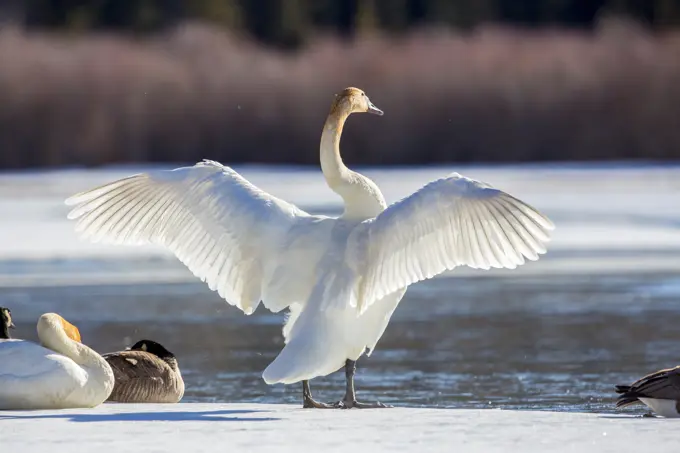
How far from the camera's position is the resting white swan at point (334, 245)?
5.73m

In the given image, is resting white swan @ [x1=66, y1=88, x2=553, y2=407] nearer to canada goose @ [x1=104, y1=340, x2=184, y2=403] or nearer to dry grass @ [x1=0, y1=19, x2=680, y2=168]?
canada goose @ [x1=104, y1=340, x2=184, y2=403]

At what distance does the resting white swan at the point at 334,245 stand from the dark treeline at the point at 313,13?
25.8 metres

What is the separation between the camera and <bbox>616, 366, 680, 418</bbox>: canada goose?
5836 millimetres

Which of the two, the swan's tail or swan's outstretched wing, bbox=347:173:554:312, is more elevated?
swan's outstretched wing, bbox=347:173:554:312

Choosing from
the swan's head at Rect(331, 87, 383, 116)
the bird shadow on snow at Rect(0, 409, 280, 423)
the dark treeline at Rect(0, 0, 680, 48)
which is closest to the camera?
the bird shadow on snow at Rect(0, 409, 280, 423)

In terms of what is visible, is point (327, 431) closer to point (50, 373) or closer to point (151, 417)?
point (151, 417)

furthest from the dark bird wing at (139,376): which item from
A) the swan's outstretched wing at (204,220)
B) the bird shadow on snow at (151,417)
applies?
the bird shadow on snow at (151,417)

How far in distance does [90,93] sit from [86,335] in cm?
1395

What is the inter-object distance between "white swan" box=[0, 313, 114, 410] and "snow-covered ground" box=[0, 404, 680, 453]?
0.10 metres

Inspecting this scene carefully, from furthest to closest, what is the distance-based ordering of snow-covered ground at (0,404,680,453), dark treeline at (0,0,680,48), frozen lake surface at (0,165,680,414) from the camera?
1. dark treeline at (0,0,680,48)
2. frozen lake surface at (0,165,680,414)
3. snow-covered ground at (0,404,680,453)

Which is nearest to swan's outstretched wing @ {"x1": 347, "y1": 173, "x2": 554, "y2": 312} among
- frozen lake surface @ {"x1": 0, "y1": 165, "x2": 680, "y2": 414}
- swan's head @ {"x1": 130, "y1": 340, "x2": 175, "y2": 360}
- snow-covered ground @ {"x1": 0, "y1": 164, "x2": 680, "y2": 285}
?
frozen lake surface @ {"x1": 0, "y1": 165, "x2": 680, "y2": 414}

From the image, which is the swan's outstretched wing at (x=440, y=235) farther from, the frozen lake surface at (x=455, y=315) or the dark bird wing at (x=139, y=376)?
the dark bird wing at (x=139, y=376)

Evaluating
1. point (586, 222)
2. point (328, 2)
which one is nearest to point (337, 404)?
point (586, 222)

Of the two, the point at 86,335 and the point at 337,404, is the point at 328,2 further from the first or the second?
the point at 337,404
